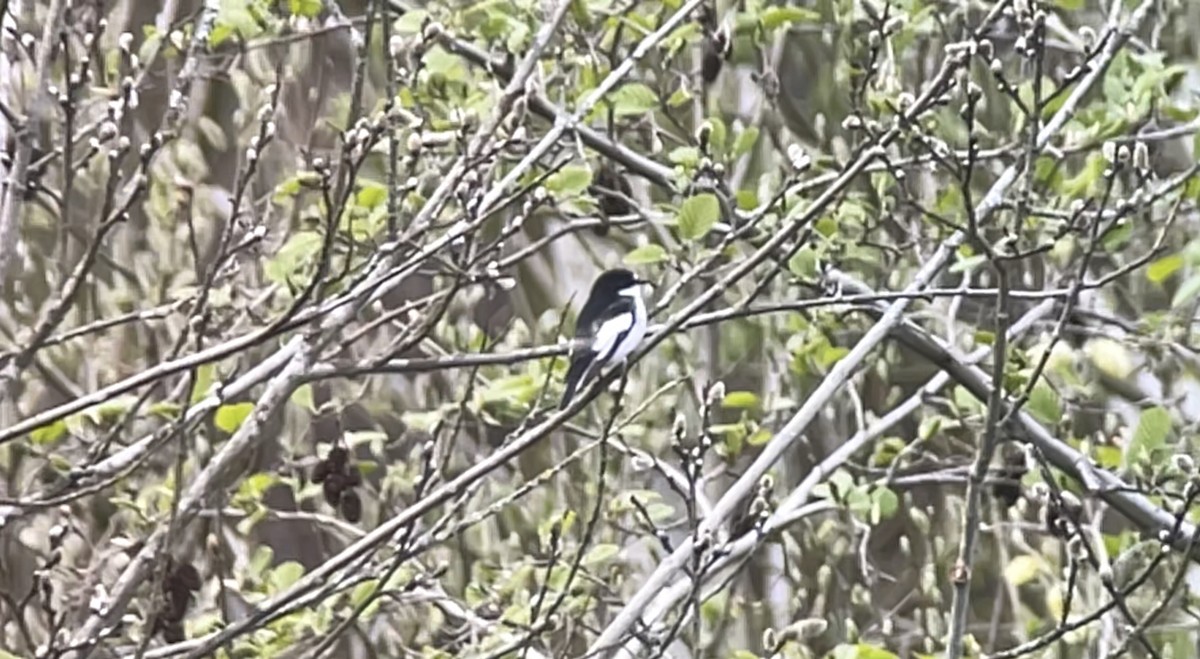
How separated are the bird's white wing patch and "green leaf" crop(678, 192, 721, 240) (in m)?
0.40

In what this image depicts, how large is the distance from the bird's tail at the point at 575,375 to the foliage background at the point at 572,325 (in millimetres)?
91

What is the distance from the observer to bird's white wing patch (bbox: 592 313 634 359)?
135 inches

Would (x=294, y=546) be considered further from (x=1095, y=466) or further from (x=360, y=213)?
(x=1095, y=466)

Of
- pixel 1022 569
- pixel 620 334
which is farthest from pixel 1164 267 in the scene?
pixel 1022 569

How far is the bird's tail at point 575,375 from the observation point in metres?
3.45

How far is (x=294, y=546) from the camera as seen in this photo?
668cm

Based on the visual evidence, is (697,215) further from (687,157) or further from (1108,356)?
(1108,356)

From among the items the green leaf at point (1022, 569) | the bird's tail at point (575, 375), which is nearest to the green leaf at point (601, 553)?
the bird's tail at point (575, 375)

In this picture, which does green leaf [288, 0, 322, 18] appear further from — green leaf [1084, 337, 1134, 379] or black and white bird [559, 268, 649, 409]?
green leaf [1084, 337, 1134, 379]

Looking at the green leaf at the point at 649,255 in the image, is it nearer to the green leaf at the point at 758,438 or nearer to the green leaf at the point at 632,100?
the green leaf at the point at 632,100

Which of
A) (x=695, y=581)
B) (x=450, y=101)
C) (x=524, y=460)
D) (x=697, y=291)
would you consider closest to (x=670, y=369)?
(x=697, y=291)

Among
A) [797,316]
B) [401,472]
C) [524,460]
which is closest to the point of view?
[797,316]

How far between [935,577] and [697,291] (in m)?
1.23

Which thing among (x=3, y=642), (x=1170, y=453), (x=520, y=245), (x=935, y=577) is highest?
(x=520, y=245)
